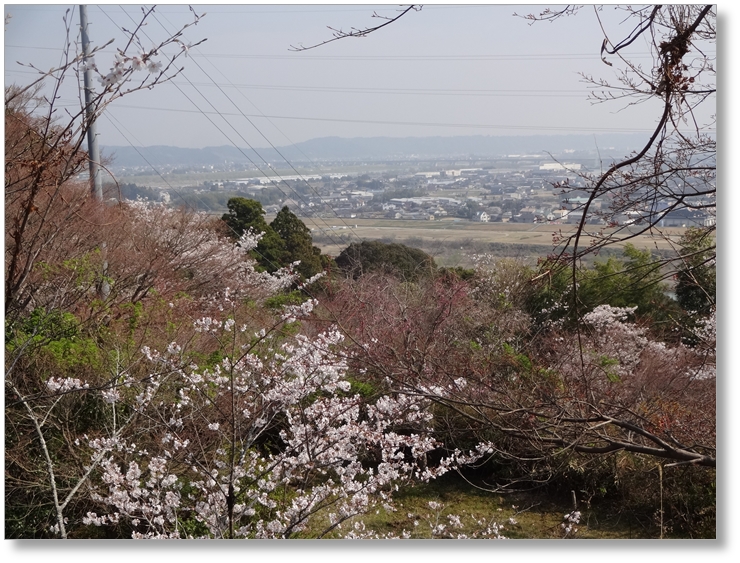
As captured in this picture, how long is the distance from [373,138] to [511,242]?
0.91 metres

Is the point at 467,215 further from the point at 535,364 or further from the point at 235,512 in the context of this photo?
the point at 235,512

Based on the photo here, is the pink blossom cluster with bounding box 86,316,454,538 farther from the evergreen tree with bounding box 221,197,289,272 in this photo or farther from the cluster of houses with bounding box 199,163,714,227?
the evergreen tree with bounding box 221,197,289,272

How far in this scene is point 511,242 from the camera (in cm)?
326

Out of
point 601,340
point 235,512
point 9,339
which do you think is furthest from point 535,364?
point 9,339

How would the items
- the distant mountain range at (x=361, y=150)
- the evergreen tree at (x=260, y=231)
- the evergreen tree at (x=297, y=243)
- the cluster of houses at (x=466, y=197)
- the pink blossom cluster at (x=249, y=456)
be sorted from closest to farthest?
the cluster of houses at (x=466, y=197)
the pink blossom cluster at (x=249, y=456)
the distant mountain range at (x=361, y=150)
the evergreen tree at (x=297, y=243)
the evergreen tree at (x=260, y=231)

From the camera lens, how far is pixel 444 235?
4242 millimetres

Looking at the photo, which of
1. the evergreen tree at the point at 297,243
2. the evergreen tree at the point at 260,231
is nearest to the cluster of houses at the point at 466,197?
the evergreen tree at the point at 297,243

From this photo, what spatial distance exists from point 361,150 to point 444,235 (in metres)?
1.12

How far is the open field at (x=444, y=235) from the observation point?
2.93 meters

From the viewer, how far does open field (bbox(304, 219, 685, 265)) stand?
2.93 m

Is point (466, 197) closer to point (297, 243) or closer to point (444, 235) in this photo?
point (444, 235)

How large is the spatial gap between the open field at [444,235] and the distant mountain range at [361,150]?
0.38m

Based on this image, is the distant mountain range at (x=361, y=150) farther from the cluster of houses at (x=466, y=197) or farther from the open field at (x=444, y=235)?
the open field at (x=444, y=235)

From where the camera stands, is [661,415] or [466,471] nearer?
[661,415]
